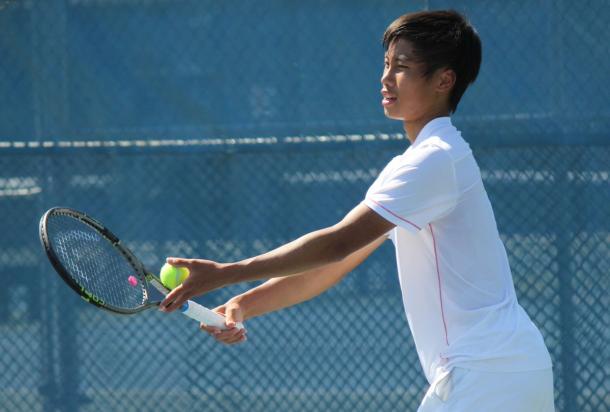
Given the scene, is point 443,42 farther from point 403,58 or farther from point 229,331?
point 229,331

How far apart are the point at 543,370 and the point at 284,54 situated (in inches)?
78.1

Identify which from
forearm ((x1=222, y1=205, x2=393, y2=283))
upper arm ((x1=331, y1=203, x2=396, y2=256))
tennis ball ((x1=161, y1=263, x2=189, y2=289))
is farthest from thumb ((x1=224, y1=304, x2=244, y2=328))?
upper arm ((x1=331, y1=203, x2=396, y2=256))

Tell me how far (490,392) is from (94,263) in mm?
1198

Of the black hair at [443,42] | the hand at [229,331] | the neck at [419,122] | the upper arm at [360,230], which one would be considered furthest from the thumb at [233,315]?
the black hair at [443,42]

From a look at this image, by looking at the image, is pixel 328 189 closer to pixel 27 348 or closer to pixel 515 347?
pixel 27 348

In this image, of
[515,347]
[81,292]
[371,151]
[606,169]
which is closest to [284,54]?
[371,151]

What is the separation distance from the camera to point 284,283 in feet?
8.83

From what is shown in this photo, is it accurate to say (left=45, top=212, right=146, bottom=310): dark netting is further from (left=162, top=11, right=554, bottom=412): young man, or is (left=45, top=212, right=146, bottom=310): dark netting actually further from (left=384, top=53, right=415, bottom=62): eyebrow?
(left=384, top=53, right=415, bottom=62): eyebrow

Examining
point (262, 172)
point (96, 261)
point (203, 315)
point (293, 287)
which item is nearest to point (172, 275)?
point (203, 315)

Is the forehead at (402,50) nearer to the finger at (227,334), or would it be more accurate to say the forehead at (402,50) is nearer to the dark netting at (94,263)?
the finger at (227,334)

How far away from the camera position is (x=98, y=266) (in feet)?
9.57

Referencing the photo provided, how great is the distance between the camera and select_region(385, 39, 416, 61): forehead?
2.43 meters

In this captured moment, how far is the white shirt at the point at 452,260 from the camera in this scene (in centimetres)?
224

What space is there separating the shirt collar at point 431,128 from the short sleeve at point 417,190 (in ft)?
0.29
